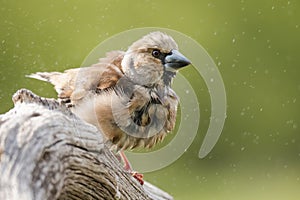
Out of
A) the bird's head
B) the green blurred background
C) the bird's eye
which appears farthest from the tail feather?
the green blurred background

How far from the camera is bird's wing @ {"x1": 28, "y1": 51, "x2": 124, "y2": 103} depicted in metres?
4.61

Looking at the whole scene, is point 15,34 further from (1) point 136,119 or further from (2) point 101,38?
(1) point 136,119

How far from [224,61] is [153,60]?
4571 mm

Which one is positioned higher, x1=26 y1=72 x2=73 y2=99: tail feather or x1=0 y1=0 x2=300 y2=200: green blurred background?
x1=0 y1=0 x2=300 y2=200: green blurred background

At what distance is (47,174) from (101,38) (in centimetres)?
545

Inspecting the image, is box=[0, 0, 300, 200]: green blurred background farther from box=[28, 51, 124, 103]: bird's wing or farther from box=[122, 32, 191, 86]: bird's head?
box=[122, 32, 191, 86]: bird's head

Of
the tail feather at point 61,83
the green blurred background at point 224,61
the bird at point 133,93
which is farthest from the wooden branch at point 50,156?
the green blurred background at point 224,61

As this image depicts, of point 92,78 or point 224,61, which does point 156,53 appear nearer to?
point 92,78

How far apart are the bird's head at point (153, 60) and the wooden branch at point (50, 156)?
0.89 metres

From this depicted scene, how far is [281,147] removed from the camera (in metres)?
9.09

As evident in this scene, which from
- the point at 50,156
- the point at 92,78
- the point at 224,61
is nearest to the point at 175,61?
the point at 92,78

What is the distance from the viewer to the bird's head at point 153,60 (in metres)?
4.59

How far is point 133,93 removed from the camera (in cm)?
452

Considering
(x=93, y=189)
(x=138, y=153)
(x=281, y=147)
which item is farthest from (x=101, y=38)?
(x=93, y=189)
